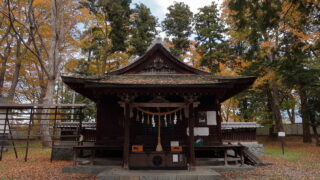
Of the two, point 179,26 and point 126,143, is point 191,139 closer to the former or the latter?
point 126,143

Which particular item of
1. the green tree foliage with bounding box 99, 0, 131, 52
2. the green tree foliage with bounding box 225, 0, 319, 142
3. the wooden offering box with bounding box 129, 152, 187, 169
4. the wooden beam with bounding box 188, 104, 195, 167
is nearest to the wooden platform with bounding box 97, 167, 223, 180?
the wooden offering box with bounding box 129, 152, 187, 169

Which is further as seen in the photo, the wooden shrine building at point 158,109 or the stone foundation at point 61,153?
the stone foundation at point 61,153

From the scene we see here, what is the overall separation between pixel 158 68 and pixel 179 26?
17.7 meters

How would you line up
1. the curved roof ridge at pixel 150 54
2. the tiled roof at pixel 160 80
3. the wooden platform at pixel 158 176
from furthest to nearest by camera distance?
the curved roof ridge at pixel 150 54 → the tiled roof at pixel 160 80 → the wooden platform at pixel 158 176

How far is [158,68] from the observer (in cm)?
1238

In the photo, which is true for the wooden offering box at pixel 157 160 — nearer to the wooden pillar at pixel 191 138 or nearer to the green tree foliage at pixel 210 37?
the wooden pillar at pixel 191 138

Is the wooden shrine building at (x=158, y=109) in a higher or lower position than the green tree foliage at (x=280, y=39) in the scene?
lower

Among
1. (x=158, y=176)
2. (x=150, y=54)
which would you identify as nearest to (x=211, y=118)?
(x=150, y=54)

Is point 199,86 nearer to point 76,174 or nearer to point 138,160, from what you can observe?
point 138,160

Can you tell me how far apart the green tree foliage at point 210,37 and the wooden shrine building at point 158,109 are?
43.4 ft

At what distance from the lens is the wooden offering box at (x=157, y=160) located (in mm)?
9266

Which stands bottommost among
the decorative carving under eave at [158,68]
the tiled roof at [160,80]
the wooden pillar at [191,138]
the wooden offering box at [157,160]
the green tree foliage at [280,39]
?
the wooden offering box at [157,160]

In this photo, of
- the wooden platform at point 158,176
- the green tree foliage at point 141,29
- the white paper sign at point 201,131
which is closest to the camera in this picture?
the wooden platform at point 158,176

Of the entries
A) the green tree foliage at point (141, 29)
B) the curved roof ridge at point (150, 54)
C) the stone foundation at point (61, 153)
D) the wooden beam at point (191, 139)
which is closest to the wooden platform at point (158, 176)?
the wooden beam at point (191, 139)
